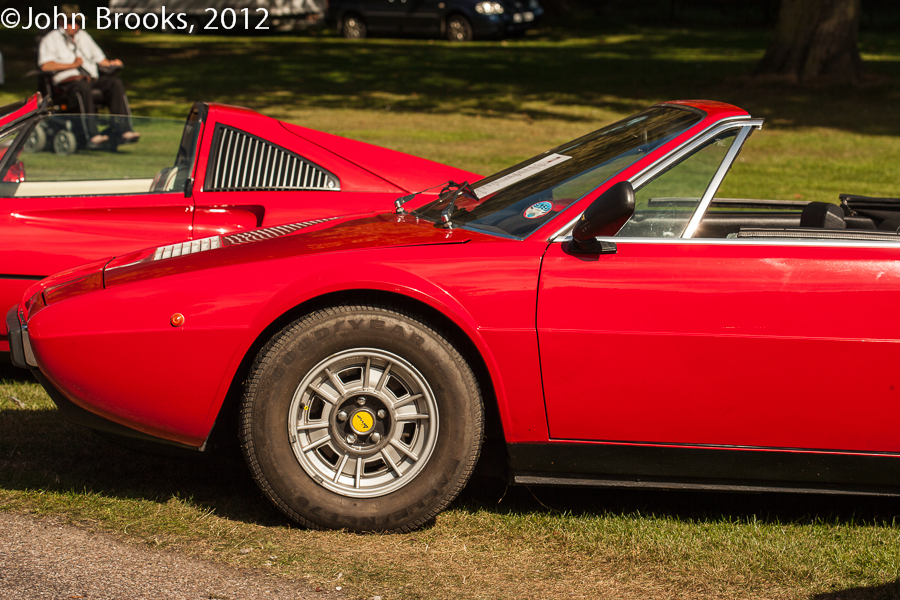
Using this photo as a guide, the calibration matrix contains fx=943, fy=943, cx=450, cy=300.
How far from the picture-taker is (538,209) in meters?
3.58

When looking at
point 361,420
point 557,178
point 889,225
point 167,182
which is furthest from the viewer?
point 167,182

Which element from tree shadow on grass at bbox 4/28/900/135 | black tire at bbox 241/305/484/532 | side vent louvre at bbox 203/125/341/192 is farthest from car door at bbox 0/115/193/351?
tree shadow on grass at bbox 4/28/900/135

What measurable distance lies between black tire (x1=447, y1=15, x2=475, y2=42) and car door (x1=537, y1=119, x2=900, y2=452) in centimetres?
2552

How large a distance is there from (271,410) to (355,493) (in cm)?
43

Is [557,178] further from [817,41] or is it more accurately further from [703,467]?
[817,41]

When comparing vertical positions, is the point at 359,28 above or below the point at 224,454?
above

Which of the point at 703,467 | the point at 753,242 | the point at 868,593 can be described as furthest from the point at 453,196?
the point at 868,593

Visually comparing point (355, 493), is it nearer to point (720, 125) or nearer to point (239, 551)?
point (239, 551)

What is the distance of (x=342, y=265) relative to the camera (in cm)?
334

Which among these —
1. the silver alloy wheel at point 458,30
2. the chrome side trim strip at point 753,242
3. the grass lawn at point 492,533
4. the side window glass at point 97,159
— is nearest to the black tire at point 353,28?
the silver alloy wheel at point 458,30

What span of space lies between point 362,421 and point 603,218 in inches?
43.8

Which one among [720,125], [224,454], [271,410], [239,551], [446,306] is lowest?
[239,551]

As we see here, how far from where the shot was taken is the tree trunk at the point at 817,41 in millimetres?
18094

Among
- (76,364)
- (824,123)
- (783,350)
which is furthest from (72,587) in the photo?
(824,123)
